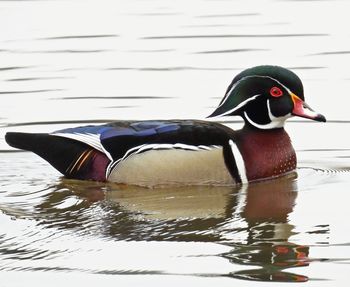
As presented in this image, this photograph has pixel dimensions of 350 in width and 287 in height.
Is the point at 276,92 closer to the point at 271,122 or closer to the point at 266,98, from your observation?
the point at 266,98

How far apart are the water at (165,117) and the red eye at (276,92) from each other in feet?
2.24

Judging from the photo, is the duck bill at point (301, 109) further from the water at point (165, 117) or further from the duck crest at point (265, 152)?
the water at point (165, 117)

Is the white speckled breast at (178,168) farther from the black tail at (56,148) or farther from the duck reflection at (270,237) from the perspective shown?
the black tail at (56,148)

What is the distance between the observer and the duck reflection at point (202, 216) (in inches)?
358

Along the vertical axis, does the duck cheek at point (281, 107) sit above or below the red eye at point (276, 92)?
below

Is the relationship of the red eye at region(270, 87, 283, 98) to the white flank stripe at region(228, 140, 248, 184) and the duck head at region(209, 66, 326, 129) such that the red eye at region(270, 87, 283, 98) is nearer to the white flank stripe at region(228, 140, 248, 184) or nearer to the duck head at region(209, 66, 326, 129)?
the duck head at region(209, 66, 326, 129)

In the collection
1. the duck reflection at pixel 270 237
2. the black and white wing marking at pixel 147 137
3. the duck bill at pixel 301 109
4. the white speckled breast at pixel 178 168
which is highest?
the duck bill at pixel 301 109

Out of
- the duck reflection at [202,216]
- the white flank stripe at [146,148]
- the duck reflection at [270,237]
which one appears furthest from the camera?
the white flank stripe at [146,148]

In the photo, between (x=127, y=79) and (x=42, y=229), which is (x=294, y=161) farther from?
(x=127, y=79)

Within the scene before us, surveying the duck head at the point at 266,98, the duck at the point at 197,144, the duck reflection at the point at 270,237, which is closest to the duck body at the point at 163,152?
the duck at the point at 197,144

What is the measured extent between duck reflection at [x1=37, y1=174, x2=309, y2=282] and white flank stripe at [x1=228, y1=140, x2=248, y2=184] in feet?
0.26

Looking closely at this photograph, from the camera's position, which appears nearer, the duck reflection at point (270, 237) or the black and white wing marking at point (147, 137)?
the duck reflection at point (270, 237)

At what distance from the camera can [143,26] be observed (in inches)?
712

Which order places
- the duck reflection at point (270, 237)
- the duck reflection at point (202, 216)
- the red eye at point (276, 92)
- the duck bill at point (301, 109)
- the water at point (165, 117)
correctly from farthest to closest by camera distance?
the red eye at point (276, 92), the duck bill at point (301, 109), the duck reflection at point (202, 216), the water at point (165, 117), the duck reflection at point (270, 237)
